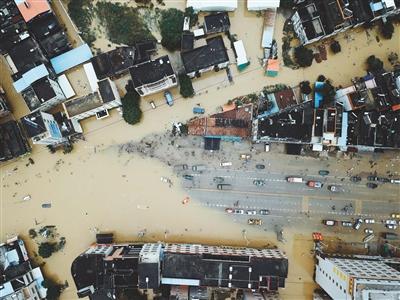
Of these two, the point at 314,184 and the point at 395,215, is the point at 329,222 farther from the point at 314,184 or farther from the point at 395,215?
the point at 395,215

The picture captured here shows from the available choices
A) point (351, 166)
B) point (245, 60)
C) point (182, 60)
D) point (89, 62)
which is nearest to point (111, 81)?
point (89, 62)

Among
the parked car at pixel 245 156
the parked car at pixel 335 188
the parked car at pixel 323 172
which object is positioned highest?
the parked car at pixel 245 156

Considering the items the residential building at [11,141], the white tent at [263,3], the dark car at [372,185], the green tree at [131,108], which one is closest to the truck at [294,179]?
the dark car at [372,185]

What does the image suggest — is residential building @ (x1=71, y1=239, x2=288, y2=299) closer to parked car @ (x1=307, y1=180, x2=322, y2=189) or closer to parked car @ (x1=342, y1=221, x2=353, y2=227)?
parked car @ (x1=307, y1=180, x2=322, y2=189)

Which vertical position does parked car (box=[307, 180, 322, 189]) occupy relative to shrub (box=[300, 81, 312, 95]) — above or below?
below

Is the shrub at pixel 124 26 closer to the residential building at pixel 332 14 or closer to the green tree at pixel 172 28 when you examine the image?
the green tree at pixel 172 28

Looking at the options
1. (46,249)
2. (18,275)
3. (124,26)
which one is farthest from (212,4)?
(18,275)

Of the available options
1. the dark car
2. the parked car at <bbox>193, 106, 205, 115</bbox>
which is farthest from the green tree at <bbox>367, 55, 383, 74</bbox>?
the parked car at <bbox>193, 106, 205, 115</bbox>
